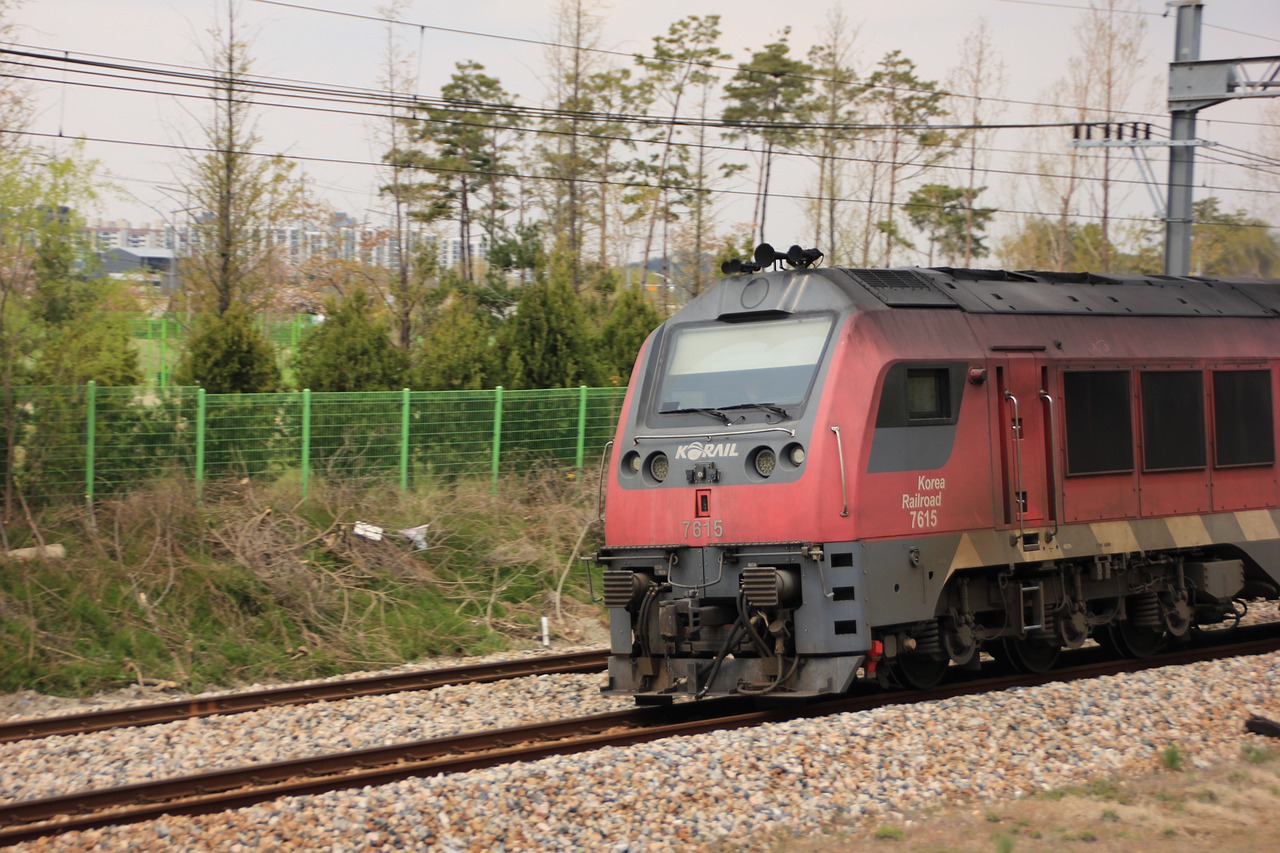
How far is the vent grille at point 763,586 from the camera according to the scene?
9.16m

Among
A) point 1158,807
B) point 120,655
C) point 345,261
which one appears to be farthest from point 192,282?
point 1158,807

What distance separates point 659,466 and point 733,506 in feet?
2.86

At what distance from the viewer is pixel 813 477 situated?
9227mm

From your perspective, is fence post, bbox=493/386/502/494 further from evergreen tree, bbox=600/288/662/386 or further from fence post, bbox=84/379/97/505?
fence post, bbox=84/379/97/505

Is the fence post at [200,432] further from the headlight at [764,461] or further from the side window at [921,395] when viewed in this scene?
the side window at [921,395]

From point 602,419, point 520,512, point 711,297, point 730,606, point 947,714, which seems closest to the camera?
point 947,714

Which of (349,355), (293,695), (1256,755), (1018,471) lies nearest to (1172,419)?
(1018,471)

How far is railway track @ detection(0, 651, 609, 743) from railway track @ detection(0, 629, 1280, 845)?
237cm

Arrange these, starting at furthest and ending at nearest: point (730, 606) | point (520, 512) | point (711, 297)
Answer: point (520, 512)
point (711, 297)
point (730, 606)

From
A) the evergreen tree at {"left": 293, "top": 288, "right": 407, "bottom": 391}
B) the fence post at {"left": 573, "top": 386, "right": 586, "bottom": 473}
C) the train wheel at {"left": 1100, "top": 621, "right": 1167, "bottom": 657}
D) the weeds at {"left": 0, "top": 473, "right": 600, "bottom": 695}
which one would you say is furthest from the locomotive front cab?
the evergreen tree at {"left": 293, "top": 288, "right": 407, "bottom": 391}

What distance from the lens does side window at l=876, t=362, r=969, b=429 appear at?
9680 millimetres

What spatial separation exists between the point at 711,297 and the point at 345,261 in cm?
2889

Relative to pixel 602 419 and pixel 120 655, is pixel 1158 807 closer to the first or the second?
pixel 120 655

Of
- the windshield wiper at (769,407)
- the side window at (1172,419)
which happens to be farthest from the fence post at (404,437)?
the side window at (1172,419)
